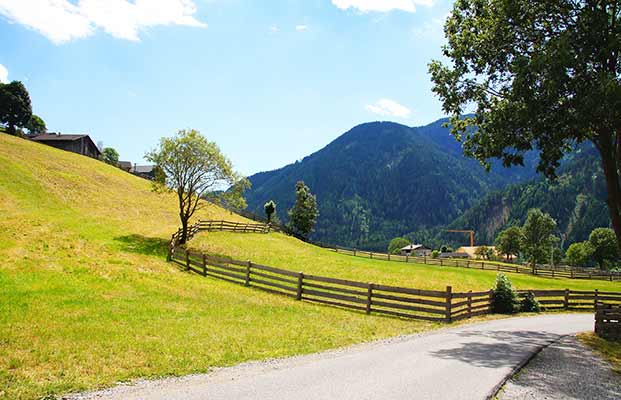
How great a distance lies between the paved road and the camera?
25.3 ft

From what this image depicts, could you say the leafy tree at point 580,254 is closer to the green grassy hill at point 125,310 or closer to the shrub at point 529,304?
the green grassy hill at point 125,310

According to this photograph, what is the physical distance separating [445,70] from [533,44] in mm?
3379

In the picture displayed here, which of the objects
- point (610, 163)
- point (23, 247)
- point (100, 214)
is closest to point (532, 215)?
point (610, 163)

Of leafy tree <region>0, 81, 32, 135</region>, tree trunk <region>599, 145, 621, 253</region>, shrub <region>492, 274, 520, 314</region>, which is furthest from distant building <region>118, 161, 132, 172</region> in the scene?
tree trunk <region>599, 145, 621, 253</region>

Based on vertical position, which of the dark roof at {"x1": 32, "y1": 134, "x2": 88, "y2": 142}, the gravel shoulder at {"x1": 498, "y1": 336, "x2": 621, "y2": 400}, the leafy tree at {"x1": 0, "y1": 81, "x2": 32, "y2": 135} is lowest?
the gravel shoulder at {"x1": 498, "y1": 336, "x2": 621, "y2": 400}

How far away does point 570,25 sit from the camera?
45.2 ft

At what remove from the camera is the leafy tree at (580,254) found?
333ft

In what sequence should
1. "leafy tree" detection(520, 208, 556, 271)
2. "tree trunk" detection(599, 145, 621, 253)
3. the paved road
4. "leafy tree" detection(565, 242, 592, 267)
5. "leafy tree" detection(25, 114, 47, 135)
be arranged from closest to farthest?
the paved road → "tree trunk" detection(599, 145, 621, 253) → "leafy tree" detection(520, 208, 556, 271) → "leafy tree" detection(565, 242, 592, 267) → "leafy tree" detection(25, 114, 47, 135)

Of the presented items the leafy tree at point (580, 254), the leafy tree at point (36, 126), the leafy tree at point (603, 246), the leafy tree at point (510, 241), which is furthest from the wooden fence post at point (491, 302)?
the leafy tree at point (36, 126)

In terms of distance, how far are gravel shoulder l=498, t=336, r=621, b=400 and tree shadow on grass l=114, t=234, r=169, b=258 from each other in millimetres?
26985

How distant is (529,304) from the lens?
25.3m

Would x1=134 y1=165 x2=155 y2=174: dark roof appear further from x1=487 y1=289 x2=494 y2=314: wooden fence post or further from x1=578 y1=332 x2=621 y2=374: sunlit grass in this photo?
x1=578 y1=332 x2=621 y2=374: sunlit grass

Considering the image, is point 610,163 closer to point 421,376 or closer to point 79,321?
point 421,376

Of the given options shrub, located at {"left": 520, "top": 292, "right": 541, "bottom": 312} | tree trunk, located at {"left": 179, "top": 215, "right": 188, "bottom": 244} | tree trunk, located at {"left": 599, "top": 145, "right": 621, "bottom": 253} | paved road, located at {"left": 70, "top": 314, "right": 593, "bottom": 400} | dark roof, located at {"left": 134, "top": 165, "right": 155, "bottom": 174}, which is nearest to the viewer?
paved road, located at {"left": 70, "top": 314, "right": 593, "bottom": 400}
